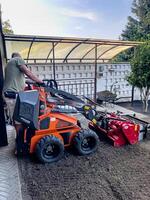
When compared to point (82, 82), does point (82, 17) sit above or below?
above

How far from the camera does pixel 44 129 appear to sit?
3180 mm

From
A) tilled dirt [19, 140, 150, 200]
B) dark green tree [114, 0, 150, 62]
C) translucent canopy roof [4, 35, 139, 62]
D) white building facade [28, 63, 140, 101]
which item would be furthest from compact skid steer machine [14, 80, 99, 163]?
dark green tree [114, 0, 150, 62]

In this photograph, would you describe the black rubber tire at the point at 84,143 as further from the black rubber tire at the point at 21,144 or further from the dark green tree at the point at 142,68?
the dark green tree at the point at 142,68

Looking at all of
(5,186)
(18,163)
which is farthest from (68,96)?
(5,186)

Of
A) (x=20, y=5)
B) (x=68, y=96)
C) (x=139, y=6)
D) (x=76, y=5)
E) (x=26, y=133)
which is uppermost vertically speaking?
(x=139, y=6)

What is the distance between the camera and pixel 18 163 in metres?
3.14

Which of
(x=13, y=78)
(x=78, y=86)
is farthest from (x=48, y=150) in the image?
(x=78, y=86)

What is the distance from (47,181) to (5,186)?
532mm

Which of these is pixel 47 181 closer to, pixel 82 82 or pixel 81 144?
Answer: pixel 81 144

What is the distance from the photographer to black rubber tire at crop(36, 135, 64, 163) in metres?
3.07

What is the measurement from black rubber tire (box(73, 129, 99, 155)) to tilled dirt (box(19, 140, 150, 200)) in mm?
104

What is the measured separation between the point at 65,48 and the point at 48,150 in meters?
5.32

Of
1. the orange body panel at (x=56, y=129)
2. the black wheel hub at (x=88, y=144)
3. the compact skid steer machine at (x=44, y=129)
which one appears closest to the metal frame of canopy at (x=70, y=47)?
the compact skid steer machine at (x=44, y=129)

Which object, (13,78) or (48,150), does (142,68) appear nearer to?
(13,78)
